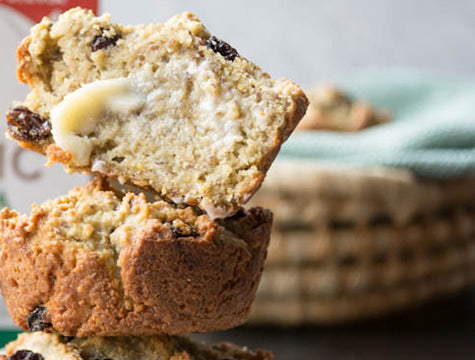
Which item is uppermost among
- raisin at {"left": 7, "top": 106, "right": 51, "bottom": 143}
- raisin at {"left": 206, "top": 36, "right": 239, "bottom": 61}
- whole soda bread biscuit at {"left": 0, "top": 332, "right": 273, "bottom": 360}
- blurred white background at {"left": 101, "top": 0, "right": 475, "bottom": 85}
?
blurred white background at {"left": 101, "top": 0, "right": 475, "bottom": 85}

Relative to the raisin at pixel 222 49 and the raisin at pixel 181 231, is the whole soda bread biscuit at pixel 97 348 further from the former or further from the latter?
Answer: the raisin at pixel 222 49

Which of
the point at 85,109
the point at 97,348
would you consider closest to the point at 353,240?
the point at 97,348

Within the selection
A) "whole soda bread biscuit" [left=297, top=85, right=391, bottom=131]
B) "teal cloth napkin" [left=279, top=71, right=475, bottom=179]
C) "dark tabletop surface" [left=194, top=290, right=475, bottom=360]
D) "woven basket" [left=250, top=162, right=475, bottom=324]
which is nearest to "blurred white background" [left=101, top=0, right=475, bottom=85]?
"whole soda bread biscuit" [left=297, top=85, right=391, bottom=131]

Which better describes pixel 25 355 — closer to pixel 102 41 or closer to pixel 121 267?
pixel 121 267

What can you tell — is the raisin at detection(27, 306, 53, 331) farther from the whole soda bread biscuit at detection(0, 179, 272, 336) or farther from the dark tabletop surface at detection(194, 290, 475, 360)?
the dark tabletop surface at detection(194, 290, 475, 360)

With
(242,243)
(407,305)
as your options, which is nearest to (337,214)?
(407,305)

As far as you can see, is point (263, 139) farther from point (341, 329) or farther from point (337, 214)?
point (341, 329)
